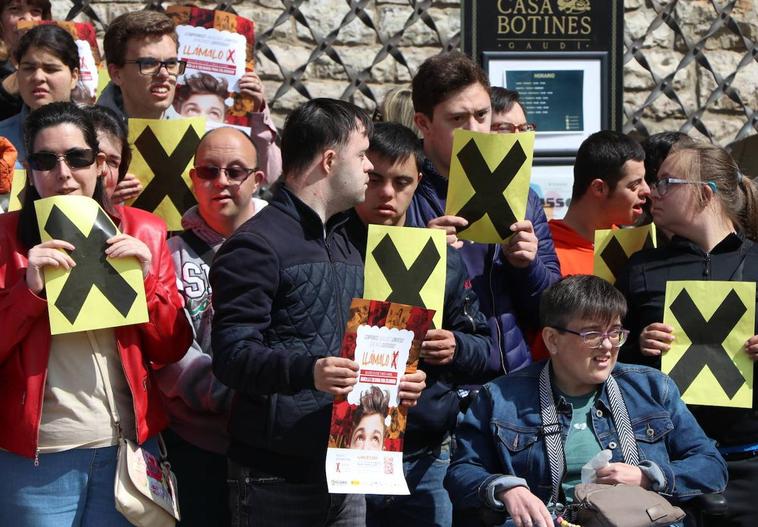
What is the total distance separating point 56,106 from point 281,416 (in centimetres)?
122

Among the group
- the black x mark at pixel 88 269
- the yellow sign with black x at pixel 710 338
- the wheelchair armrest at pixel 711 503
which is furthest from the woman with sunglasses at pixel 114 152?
the wheelchair armrest at pixel 711 503

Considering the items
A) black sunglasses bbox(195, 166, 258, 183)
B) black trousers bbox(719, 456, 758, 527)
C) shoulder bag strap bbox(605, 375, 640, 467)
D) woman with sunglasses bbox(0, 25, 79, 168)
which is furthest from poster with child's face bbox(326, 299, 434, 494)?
woman with sunglasses bbox(0, 25, 79, 168)

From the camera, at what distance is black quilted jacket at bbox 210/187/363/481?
3674mm

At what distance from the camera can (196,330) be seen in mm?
4398

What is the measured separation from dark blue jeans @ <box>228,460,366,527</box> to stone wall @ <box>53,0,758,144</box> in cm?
495

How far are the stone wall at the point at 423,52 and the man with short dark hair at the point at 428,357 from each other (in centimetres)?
418

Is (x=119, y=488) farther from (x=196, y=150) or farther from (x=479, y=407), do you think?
(x=196, y=150)

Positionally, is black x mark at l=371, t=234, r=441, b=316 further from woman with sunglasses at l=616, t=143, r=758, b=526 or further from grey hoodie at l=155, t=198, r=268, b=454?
woman with sunglasses at l=616, t=143, r=758, b=526

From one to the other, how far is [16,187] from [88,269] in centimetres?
83

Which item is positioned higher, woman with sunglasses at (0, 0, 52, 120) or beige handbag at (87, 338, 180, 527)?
woman with sunglasses at (0, 0, 52, 120)

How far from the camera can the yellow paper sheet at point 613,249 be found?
4797 millimetres

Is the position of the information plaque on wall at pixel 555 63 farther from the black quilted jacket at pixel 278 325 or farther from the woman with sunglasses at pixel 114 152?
the black quilted jacket at pixel 278 325

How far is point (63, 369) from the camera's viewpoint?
3.85 metres

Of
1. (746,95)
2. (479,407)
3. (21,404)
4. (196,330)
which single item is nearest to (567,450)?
(479,407)
